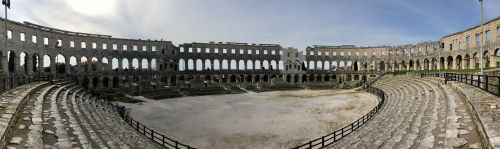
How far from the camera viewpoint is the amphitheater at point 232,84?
45.1 feet

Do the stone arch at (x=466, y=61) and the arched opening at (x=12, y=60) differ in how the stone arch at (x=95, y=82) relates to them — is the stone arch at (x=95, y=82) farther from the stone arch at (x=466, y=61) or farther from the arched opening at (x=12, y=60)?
the stone arch at (x=466, y=61)

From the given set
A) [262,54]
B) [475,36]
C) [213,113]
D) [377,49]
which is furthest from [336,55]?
[213,113]

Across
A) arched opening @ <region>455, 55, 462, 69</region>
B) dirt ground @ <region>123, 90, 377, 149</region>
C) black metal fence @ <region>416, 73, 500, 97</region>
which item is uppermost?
arched opening @ <region>455, 55, 462, 69</region>

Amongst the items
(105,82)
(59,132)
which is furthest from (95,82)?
(59,132)

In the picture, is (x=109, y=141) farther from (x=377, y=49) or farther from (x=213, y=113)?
(x=377, y=49)

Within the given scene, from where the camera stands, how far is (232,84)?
76.9m

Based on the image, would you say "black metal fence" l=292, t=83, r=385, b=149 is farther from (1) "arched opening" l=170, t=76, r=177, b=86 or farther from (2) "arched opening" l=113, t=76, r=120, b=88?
(1) "arched opening" l=170, t=76, r=177, b=86

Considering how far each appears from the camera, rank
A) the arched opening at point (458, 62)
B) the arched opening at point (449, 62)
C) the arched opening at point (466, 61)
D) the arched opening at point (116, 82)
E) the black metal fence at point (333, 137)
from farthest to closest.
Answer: the arched opening at point (449, 62)
the arched opening at point (116, 82)
the arched opening at point (458, 62)
the arched opening at point (466, 61)
the black metal fence at point (333, 137)

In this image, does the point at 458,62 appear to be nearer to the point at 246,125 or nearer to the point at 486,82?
the point at 486,82

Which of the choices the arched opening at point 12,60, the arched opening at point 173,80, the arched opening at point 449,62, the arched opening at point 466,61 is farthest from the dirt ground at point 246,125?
the arched opening at point 449,62

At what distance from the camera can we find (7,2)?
918 inches

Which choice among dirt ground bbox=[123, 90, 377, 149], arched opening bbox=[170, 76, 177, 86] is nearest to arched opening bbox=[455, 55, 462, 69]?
dirt ground bbox=[123, 90, 377, 149]

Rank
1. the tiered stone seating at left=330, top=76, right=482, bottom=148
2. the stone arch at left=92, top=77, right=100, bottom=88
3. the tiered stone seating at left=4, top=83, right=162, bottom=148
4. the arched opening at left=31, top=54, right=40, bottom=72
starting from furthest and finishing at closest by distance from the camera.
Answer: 1. the stone arch at left=92, top=77, right=100, bottom=88
2. the arched opening at left=31, top=54, right=40, bottom=72
3. the tiered stone seating at left=330, top=76, right=482, bottom=148
4. the tiered stone seating at left=4, top=83, right=162, bottom=148

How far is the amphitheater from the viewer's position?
45.1 feet
